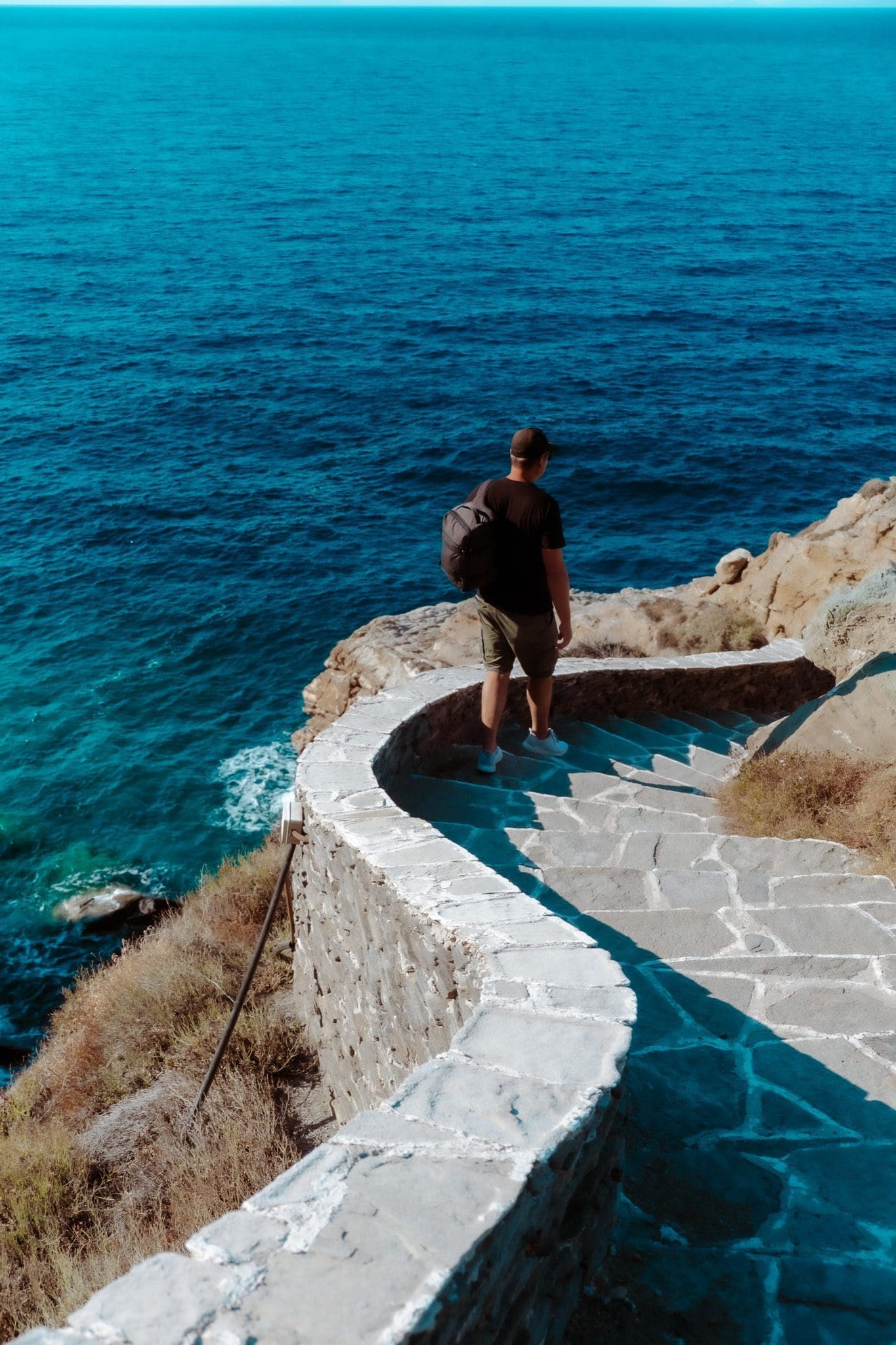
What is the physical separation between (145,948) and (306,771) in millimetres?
4239

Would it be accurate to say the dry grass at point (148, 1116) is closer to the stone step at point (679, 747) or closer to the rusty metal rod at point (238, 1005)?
the rusty metal rod at point (238, 1005)

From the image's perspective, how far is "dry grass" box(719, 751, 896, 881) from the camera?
6461mm

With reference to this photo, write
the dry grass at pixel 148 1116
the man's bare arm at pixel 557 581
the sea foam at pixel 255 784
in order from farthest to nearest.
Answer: the sea foam at pixel 255 784, the man's bare arm at pixel 557 581, the dry grass at pixel 148 1116

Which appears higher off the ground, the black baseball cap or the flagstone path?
the black baseball cap

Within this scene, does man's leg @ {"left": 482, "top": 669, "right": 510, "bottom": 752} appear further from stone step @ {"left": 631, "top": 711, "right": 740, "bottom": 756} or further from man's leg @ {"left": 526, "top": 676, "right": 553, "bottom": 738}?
stone step @ {"left": 631, "top": 711, "right": 740, "bottom": 756}

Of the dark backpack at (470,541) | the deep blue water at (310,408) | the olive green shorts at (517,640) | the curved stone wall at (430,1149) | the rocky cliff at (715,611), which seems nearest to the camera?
the curved stone wall at (430,1149)

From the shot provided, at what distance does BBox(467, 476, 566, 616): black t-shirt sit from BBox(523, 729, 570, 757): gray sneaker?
1.31 meters

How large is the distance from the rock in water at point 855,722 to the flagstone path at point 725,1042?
72cm

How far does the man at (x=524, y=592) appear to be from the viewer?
6.25 meters

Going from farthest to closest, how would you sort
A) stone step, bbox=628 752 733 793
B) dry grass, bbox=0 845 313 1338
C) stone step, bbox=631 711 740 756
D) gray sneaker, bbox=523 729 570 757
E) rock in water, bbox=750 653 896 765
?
stone step, bbox=631 711 740 756 < stone step, bbox=628 752 733 793 < gray sneaker, bbox=523 729 570 757 < rock in water, bbox=750 653 896 765 < dry grass, bbox=0 845 313 1338

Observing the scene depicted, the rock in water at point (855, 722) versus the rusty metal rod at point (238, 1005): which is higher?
the rock in water at point (855, 722)

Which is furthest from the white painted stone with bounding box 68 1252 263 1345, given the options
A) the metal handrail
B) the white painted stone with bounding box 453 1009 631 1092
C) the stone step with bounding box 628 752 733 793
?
the stone step with bounding box 628 752 733 793

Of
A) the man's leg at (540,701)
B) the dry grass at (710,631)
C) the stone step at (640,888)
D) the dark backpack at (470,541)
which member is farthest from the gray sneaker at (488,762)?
the dry grass at (710,631)

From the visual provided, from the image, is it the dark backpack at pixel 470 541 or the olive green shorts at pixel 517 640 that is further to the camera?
the olive green shorts at pixel 517 640
